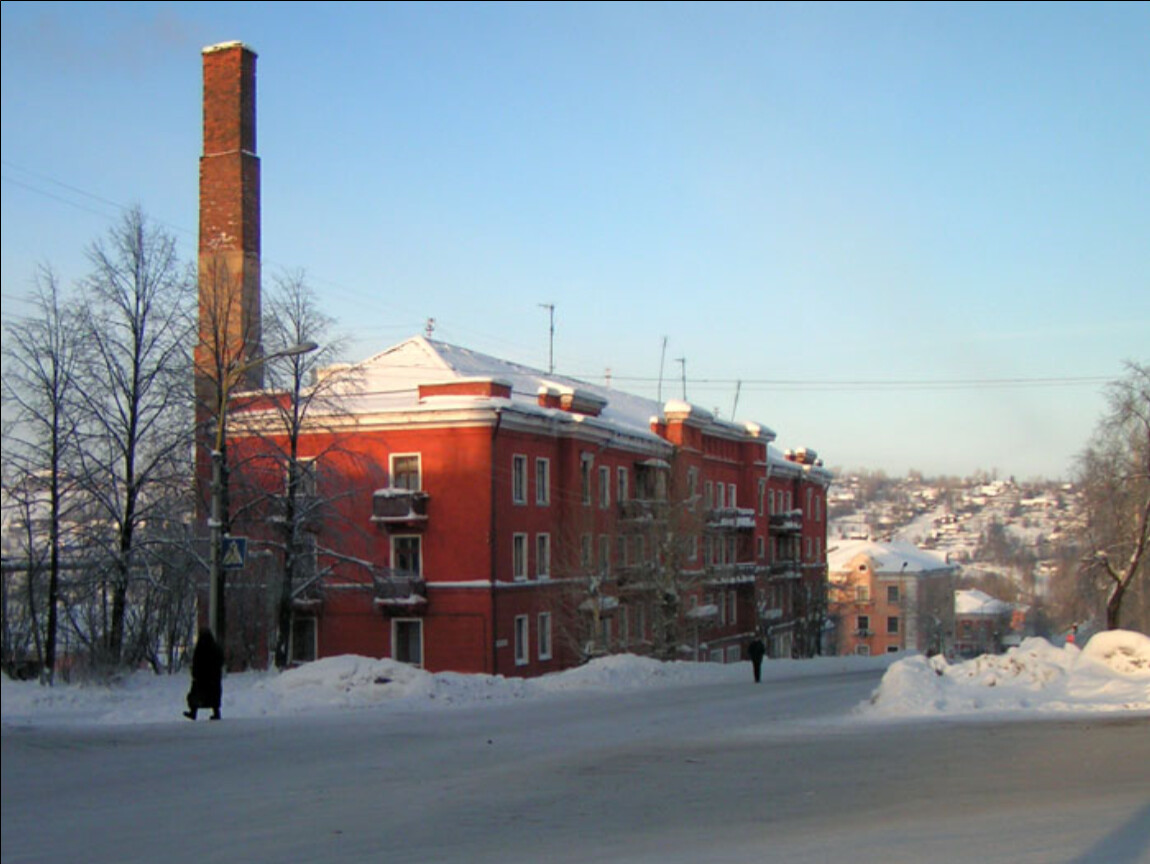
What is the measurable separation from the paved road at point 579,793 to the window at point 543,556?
73.8 ft

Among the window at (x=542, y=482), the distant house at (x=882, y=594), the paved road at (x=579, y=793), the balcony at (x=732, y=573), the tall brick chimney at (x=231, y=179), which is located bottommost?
the distant house at (x=882, y=594)

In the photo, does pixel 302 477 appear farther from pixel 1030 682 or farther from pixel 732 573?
pixel 732 573

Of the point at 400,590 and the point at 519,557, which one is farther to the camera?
the point at 519,557

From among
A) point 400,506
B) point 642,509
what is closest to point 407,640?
point 400,506

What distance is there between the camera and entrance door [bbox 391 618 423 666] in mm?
40125

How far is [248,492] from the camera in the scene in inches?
1320

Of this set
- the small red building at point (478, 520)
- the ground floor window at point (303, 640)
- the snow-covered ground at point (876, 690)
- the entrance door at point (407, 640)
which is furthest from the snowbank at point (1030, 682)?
the ground floor window at point (303, 640)

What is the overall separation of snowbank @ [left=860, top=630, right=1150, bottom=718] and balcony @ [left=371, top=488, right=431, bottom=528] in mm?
19223

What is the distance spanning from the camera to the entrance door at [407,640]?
40125 millimetres

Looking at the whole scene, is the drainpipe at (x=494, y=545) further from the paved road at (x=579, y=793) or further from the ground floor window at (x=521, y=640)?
the paved road at (x=579, y=793)

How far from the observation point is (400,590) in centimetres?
3947

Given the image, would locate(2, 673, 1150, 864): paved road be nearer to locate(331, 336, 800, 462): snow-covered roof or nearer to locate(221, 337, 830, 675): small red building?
locate(221, 337, 830, 675): small red building

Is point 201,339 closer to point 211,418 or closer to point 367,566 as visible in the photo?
point 211,418

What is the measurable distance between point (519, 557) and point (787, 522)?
106ft
